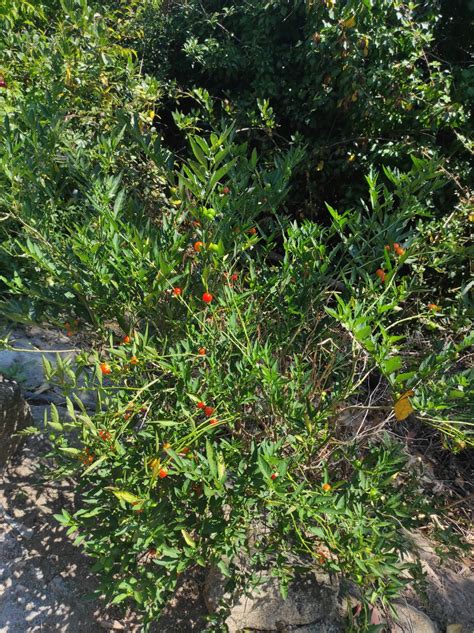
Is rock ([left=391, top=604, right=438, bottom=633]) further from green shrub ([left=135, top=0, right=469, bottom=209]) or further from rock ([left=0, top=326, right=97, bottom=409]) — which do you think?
green shrub ([left=135, top=0, right=469, bottom=209])

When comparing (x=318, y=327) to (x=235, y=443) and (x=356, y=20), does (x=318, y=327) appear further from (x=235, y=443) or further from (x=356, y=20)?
(x=356, y=20)

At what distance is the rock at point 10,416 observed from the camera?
2.16 meters

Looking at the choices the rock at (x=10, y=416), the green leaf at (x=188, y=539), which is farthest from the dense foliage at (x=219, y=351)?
the rock at (x=10, y=416)

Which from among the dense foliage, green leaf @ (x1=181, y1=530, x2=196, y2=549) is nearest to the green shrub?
the dense foliage

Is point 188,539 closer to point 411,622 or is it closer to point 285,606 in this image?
point 285,606

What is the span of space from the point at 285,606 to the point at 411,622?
497 mm

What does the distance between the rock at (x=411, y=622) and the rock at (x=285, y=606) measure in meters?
0.24

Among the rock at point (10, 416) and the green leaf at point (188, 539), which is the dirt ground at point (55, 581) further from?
the green leaf at point (188, 539)

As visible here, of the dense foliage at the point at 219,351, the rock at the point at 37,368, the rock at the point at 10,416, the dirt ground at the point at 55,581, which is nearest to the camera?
the dense foliage at the point at 219,351

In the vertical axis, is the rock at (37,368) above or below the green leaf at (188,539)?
below

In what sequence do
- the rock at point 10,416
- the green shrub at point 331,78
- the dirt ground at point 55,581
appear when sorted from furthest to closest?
1. the green shrub at point 331,78
2. the rock at point 10,416
3. the dirt ground at point 55,581

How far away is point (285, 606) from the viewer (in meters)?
1.92

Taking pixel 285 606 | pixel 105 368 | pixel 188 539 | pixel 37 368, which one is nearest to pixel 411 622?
pixel 285 606

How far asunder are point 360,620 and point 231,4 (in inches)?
165
